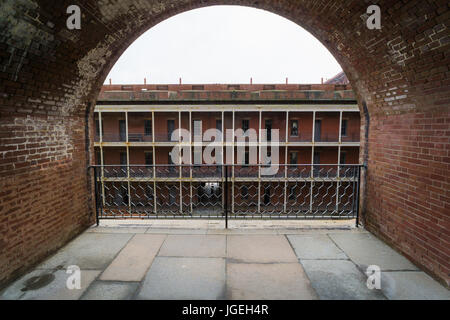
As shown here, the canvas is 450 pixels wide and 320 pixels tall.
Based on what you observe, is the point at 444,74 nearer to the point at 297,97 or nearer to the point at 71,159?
the point at 71,159

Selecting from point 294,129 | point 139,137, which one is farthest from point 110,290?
point 294,129

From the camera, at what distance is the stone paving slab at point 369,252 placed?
3.29m

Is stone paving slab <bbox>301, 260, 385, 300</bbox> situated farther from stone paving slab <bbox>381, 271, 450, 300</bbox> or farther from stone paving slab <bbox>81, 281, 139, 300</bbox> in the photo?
stone paving slab <bbox>81, 281, 139, 300</bbox>

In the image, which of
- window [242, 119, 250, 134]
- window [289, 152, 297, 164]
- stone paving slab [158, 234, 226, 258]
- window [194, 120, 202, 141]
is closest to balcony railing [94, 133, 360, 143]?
window [194, 120, 202, 141]

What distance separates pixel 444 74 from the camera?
2.68 metres

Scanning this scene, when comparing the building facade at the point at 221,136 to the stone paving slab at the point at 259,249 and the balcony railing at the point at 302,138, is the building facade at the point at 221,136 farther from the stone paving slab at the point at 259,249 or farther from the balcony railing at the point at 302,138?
the stone paving slab at the point at 259,249

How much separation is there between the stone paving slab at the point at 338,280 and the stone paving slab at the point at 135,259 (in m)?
2.13

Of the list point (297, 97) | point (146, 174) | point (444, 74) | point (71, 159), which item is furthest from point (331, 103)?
point (71, 159)

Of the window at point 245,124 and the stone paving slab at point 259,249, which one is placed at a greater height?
the window at point 245,124

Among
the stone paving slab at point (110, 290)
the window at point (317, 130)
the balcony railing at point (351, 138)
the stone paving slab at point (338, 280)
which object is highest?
the window at point (317, 130)

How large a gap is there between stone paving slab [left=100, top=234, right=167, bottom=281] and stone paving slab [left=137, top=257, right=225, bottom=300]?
5.5 inches

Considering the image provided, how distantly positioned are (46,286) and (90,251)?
871 mm

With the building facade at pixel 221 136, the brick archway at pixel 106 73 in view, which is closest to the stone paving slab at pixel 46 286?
the brick archway at pixel 106 73

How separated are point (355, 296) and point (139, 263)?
268 centimetres
